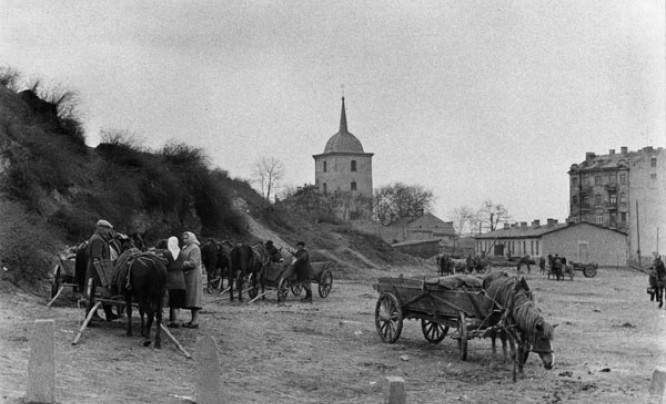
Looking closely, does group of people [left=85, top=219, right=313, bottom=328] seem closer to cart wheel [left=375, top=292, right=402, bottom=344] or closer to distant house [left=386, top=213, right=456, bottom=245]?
cart wheel [left=375, top=292, right=402, bottom=344]

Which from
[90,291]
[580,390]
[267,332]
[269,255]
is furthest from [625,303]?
[90,291]

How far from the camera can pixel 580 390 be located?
1012 cm

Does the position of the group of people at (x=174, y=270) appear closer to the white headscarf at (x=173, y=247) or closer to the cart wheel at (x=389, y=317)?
the white headscarf at (x=173, y=247)

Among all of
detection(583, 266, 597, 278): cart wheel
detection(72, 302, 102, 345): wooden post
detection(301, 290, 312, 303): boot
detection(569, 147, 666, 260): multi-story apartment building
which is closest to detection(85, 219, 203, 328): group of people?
detection(72, 302, 102, 345): wooden post

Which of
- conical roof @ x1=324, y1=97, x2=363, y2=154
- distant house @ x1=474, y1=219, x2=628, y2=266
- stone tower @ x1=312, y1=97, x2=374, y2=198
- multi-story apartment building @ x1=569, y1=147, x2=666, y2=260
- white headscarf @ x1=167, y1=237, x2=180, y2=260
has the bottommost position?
white headscarf @ x1=167, y1=237, x2=180, y2=260

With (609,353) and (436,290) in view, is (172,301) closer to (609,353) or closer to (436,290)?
(436,290)

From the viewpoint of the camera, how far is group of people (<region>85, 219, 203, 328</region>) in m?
13.6

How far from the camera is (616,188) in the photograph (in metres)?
89.7

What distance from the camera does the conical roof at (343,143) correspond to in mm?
117938

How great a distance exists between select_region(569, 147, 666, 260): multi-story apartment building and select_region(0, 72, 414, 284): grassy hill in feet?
125

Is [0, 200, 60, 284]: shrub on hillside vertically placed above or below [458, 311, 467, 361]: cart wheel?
above

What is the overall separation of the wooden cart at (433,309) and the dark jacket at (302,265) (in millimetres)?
7060

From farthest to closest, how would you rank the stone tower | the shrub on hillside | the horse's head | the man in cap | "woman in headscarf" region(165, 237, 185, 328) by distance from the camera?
the stone tower
the shrub on hillside
"woman in headscarf" region(165, 237, 185, 328)
the man in cap
the horse's head

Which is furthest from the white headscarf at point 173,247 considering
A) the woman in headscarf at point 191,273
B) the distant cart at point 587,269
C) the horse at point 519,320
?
the distant cart at point 587,269
